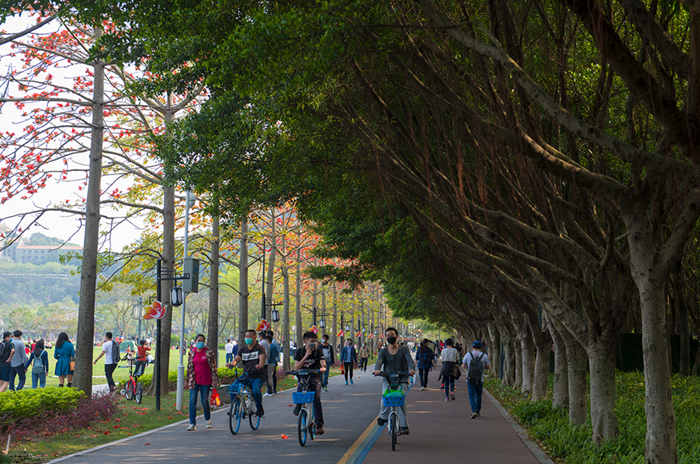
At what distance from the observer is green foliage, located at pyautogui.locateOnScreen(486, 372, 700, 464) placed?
357 inches

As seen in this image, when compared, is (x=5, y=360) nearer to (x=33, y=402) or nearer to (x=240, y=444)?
(x=33, y=402)

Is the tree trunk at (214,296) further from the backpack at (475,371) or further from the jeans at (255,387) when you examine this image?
the backpack at (475,371)

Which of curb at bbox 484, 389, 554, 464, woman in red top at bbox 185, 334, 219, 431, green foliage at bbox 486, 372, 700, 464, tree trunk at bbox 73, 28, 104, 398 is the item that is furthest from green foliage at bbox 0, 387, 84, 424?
green foliage at bbox 486, 372, 700, 464

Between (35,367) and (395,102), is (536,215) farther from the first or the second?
(35,367)

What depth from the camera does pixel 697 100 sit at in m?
5.38

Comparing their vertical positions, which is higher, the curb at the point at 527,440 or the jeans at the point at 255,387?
the jeans at the point at 255,387

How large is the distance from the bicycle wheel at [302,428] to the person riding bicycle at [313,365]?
74 centimetres

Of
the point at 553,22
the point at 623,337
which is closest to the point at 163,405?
the point at 553,22

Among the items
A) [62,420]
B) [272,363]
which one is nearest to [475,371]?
[272,363]

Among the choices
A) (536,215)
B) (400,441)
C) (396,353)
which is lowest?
(400,441)

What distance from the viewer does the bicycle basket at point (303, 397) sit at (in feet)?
34.6

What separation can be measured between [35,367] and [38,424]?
8743 mm

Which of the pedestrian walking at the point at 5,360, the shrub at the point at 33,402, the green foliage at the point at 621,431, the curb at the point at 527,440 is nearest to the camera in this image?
the green foliage at the point at 621,431

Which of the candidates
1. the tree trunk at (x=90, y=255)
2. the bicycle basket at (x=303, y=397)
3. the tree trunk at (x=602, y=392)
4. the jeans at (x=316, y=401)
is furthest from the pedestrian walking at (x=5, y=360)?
the tree trunk at (x=602, y=392)
